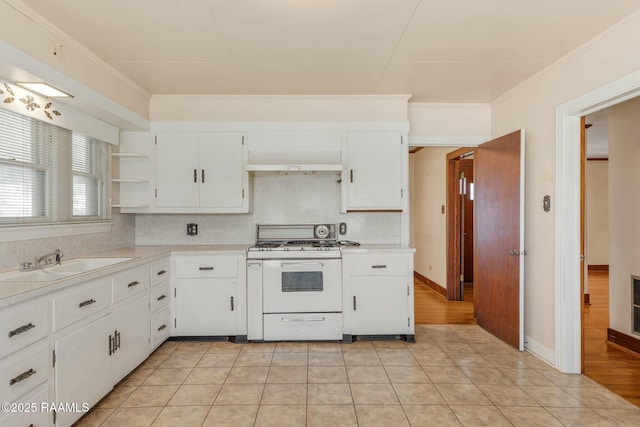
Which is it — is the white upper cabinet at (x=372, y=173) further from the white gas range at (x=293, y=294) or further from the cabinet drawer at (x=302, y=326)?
the cabinet drawer at (x=302, y=326)

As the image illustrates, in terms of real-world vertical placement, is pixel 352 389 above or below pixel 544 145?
below

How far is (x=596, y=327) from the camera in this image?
3861mm

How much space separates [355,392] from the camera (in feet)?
7.91

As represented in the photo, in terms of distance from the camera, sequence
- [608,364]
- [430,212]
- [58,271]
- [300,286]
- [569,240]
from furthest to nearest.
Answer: [430,212], [300,286], [608,364], [569,240], [58,271]

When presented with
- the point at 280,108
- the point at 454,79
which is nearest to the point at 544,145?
the point at 454,79

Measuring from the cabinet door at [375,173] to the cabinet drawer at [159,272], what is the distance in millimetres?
1787

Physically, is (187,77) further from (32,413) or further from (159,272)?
(32,413)

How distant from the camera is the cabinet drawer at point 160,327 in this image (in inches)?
117

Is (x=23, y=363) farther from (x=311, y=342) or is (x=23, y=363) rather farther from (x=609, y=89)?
(x=609, y=89)

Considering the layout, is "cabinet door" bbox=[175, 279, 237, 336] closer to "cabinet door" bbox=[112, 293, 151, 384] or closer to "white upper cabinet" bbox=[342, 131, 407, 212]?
"cabinet door" bbox=[112, 293, 151, 384]

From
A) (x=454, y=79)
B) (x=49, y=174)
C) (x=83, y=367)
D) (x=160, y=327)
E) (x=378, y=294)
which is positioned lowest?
(x=160, y=327)

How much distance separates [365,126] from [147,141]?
219 cm

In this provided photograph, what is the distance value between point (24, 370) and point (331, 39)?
2.53 m

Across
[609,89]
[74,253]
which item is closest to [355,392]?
[74,253]
